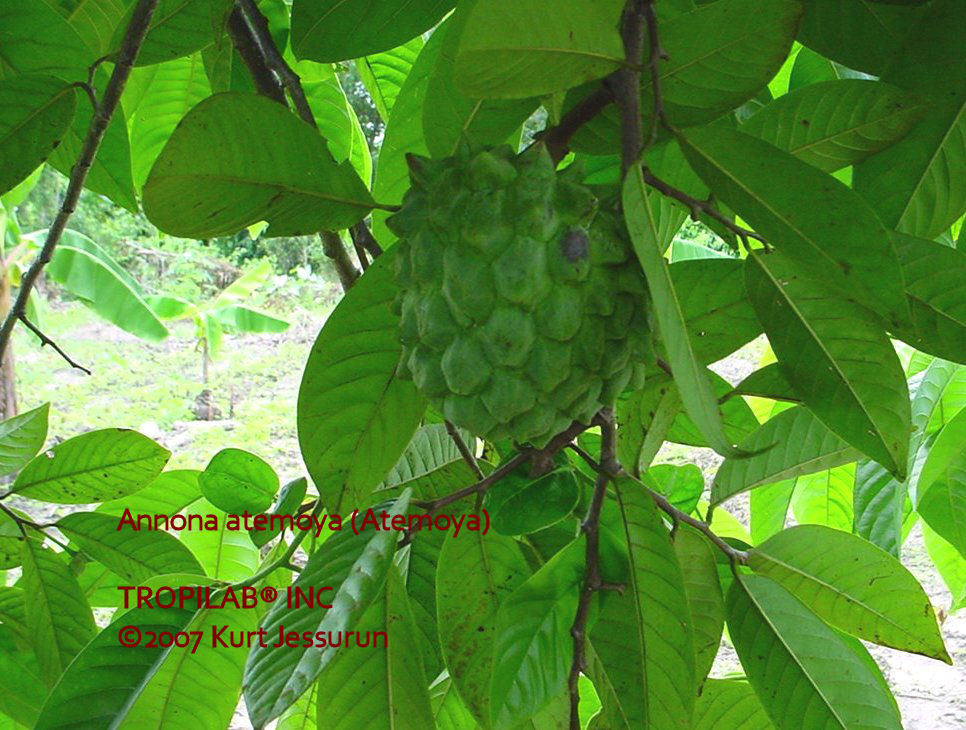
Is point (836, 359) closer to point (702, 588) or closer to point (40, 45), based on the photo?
point (702, 588)

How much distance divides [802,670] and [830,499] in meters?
0.80

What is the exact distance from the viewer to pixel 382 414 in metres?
0.72

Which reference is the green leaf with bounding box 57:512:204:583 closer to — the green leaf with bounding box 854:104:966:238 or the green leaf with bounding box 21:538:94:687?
the green leaf with bounding box 21:538:94:687

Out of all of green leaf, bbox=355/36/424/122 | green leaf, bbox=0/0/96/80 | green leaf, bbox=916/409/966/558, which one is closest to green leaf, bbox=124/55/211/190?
green leaf, bbox=355/36/424/122

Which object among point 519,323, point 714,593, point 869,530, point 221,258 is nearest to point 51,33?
point 519,323

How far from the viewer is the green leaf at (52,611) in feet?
3.48

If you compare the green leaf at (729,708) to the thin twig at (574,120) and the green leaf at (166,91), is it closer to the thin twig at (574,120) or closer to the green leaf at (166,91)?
the thin twig at (574,120)

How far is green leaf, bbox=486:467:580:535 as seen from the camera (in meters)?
0.67

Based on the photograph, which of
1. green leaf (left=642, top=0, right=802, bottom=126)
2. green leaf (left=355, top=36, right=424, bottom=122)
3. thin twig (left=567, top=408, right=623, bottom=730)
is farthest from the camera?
green leaf (left=355, top=36, right=424, bottom=122)

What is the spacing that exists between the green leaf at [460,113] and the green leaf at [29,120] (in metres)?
0.40

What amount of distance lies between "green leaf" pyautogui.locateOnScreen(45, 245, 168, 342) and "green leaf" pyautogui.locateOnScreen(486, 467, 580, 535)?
4.56m

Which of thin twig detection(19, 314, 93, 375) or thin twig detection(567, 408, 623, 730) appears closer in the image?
thin twig detection(567, 408, 623, 730)

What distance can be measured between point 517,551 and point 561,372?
11.4 inches

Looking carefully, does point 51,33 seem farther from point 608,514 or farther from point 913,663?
point 913,663
